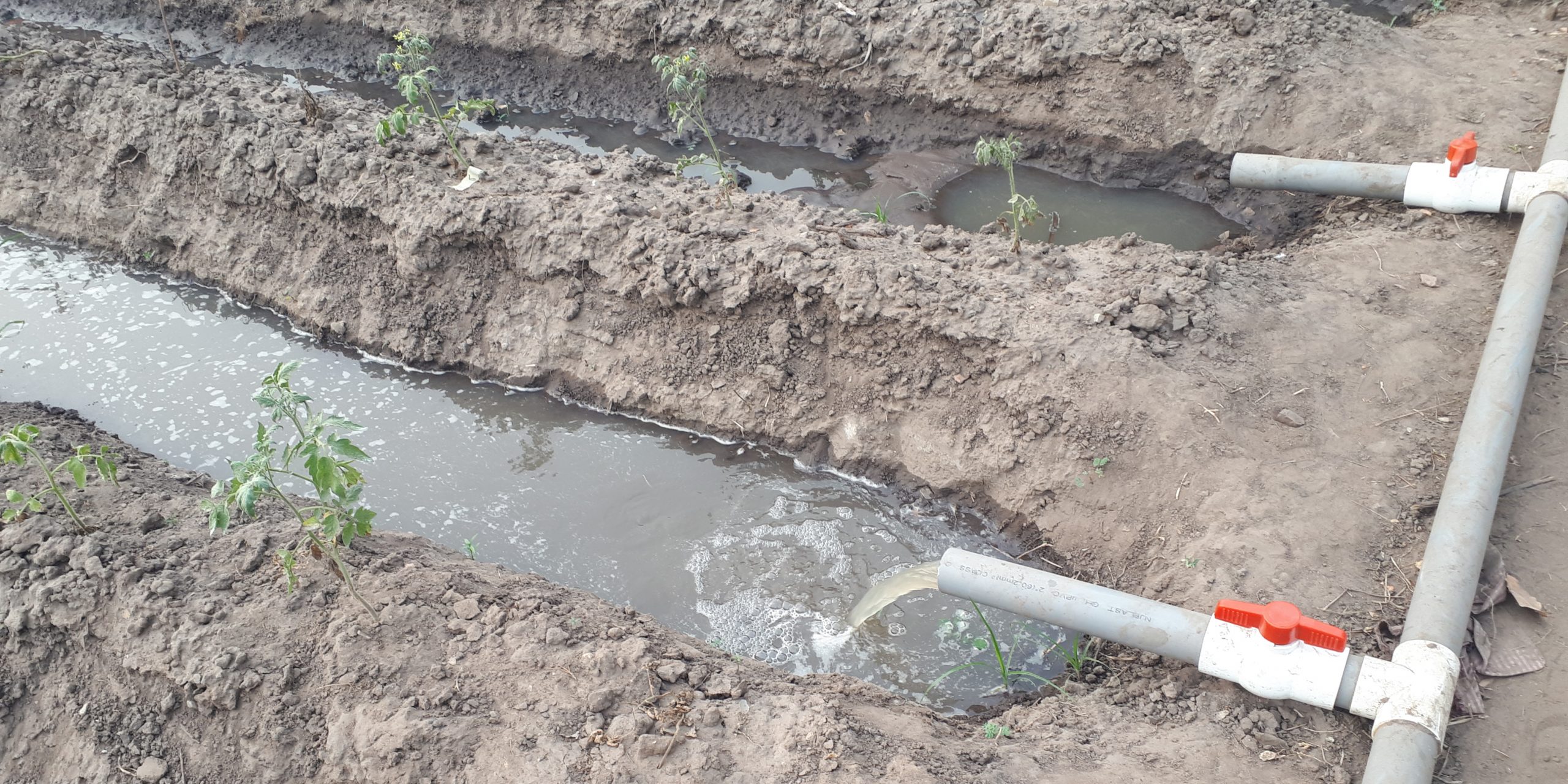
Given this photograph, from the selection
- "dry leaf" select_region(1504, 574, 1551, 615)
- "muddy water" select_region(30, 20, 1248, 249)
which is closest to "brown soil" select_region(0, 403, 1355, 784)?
"dry leaf" select_region(1504, 574, 1551, 615)

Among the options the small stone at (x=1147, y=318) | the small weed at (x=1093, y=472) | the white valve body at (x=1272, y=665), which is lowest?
the small weed at (x=1093, y=472)

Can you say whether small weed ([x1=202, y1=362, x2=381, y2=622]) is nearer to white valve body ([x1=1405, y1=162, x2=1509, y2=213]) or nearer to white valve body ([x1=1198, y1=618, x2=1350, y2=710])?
white valve body ([x1=1198, y1=618, x2=1350, y2=710])

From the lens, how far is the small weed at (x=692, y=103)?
560cm

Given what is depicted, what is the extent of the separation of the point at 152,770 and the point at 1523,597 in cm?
453

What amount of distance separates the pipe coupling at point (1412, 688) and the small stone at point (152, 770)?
3.75m

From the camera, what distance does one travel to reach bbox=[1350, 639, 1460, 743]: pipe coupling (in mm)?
2797

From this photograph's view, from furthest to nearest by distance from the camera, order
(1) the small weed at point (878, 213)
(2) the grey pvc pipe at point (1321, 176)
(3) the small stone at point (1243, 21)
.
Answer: (3) the small stone at point (1243, 21) < (1) the small weed at point (878, 213) < (2) the grey pvc pipe at point (1321, 176)

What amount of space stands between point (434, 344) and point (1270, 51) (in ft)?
17.6

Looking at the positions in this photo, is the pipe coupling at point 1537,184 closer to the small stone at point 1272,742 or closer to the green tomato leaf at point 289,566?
the small stone at point 1272,742

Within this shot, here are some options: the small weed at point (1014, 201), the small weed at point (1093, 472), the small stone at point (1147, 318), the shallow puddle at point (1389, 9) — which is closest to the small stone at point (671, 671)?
the small weed at point (1093, 472)

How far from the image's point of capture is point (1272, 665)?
2.99 m

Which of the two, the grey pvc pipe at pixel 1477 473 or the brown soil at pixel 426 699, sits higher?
the grey pvc pipe at pixel 1477 473

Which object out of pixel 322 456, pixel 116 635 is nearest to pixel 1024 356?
pixel 322 456

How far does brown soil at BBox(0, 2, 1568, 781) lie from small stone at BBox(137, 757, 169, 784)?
4.1 inches
